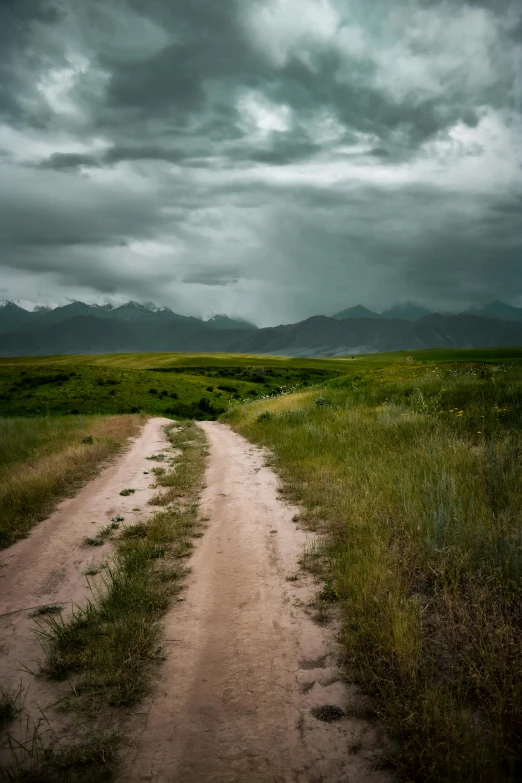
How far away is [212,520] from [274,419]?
13.0 meters

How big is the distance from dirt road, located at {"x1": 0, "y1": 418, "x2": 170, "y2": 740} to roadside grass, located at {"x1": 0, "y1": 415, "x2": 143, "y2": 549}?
1.33ft

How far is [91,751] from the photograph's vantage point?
3242 mm

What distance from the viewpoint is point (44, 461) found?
12.8 metres

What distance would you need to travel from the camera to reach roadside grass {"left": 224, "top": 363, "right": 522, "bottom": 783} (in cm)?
304

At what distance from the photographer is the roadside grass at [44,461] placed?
886 cm

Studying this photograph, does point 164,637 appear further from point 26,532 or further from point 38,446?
point 38,446

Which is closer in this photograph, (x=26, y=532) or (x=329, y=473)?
(x=26, y=532)

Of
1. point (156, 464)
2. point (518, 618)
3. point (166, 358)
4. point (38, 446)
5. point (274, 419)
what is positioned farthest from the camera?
point (166, 358)

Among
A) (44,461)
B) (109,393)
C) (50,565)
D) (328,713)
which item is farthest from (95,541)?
(109,393)

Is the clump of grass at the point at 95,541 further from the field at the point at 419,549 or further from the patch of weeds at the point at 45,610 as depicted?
the patch of weeds at the point at 45,610

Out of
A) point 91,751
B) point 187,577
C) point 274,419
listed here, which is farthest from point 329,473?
point 274,419

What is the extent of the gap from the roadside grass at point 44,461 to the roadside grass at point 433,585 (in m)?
5.60

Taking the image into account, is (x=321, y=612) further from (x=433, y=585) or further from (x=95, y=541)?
(x=95, y=541)

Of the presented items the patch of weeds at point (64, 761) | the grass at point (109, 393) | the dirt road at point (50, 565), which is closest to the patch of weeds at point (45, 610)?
the dirt road at point (50, 565)
